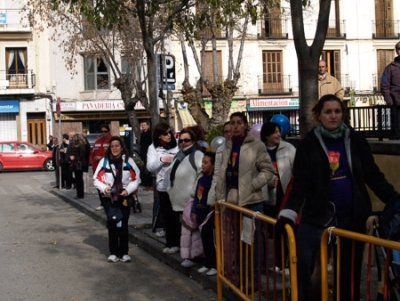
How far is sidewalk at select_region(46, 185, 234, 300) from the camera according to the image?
27.2 ft

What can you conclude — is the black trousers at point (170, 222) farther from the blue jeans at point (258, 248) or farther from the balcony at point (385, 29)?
Answer: the balcony at point (385, 29)

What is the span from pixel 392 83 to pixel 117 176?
451cm

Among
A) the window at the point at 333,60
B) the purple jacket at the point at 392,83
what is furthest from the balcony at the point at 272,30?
the purple jacket at the point at 392,83

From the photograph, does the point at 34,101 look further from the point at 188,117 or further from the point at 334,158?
the point at 334,158

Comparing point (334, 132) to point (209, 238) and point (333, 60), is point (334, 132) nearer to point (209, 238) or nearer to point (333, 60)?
point (209, 238)

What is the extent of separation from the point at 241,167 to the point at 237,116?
0.54m

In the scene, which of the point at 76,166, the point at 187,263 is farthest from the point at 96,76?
the point at 187,263

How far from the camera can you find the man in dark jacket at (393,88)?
10.4m

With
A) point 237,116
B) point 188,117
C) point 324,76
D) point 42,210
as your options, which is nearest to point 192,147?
point 237,116

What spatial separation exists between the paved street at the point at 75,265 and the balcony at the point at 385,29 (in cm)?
3185

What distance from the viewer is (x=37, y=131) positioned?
4353cm

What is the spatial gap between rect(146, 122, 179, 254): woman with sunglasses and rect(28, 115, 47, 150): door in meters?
34.6

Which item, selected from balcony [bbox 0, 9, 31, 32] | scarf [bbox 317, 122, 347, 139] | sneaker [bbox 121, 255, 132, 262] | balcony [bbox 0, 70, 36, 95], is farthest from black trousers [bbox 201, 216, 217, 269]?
balcony [bbox 0, 9, 31, 32]

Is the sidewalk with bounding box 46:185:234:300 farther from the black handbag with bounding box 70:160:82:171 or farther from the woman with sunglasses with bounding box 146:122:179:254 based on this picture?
the black handbag with bounding box 70:160:82:171
